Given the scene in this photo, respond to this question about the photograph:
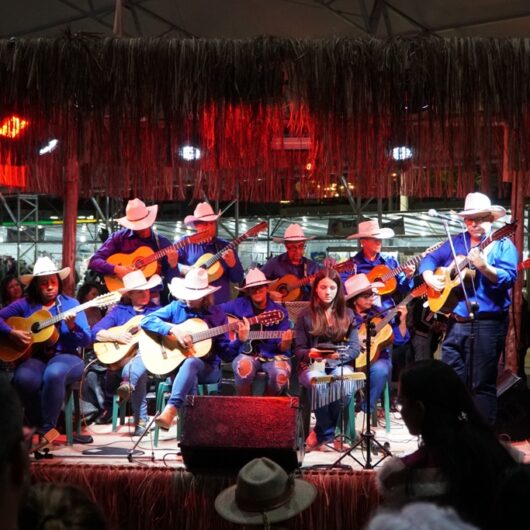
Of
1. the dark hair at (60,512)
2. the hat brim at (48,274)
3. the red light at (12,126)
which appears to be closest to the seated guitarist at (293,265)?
the hat brim at (48,274)

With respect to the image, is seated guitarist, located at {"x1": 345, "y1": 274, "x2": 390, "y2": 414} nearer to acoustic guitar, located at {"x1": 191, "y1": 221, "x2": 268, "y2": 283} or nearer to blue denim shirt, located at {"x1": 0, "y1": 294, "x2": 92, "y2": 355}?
acoustic guitar, located at {"x1": 191, "y1": 221, "x2": 268, "y2": 283}

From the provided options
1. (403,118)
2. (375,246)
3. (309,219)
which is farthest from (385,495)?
(309,219)

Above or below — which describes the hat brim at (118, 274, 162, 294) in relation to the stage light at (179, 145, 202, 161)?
below

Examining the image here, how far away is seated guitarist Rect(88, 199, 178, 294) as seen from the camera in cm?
794

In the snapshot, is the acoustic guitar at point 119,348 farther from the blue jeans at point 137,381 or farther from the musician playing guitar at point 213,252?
the musician playing guitar at point 213,252

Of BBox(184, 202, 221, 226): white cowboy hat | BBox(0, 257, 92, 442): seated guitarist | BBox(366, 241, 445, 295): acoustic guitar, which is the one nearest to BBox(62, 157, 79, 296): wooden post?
BBox(0, 257, 92, 442): seated guitarist

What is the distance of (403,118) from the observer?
5930 mm

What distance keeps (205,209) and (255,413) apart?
3201 millimetres

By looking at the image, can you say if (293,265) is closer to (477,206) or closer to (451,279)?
(451,279)

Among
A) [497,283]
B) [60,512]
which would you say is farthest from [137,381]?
[60,512]

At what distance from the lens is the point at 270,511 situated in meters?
4.21

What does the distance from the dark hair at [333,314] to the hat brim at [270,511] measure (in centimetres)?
233

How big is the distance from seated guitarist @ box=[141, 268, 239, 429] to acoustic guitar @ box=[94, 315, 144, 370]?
0.32 meters

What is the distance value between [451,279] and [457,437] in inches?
148
